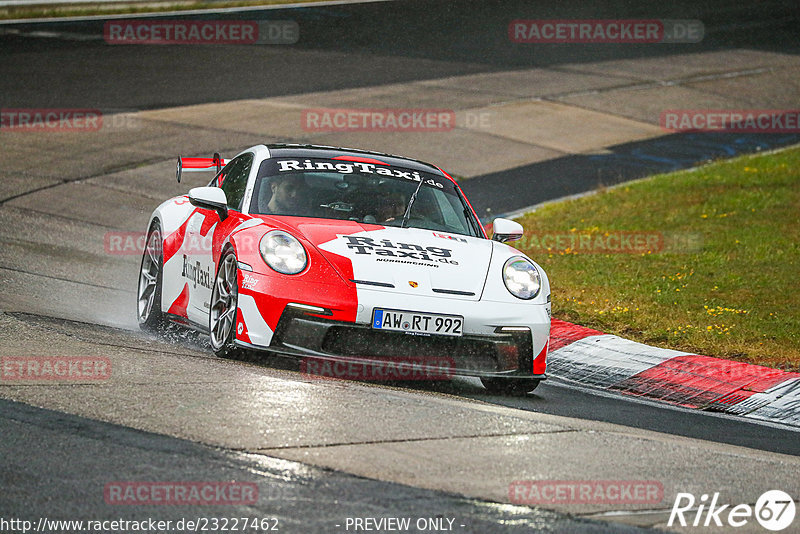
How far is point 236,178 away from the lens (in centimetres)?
841

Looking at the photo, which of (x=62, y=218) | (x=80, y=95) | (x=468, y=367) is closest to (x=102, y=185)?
(x=62, y=218)

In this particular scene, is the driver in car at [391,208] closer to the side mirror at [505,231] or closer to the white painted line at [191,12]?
the side mirror at [505,231]

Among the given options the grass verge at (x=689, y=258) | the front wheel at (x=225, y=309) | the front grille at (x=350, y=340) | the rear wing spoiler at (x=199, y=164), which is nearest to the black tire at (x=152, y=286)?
the rear wing spoiler at (x=199, y=164)

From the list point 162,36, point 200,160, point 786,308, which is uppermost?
point 162,36

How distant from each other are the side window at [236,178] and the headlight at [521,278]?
184cm

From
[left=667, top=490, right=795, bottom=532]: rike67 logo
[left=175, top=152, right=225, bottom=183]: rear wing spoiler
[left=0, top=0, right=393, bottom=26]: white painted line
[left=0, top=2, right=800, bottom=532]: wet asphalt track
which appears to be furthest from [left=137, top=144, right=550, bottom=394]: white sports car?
[left=0, top=0, right=393, bottom=26]: white painted line

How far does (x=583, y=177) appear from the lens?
1641cm

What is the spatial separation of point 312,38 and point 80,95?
23.0 ft

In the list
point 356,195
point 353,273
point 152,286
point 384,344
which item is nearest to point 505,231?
point 356,195

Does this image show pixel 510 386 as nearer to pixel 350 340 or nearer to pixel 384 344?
pixel 384 344

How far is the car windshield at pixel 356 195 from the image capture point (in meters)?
7.73

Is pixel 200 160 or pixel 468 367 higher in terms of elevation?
pixel 200 160

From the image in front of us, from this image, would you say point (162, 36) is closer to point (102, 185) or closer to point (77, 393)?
point (102, 185)

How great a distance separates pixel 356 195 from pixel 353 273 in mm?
1234
